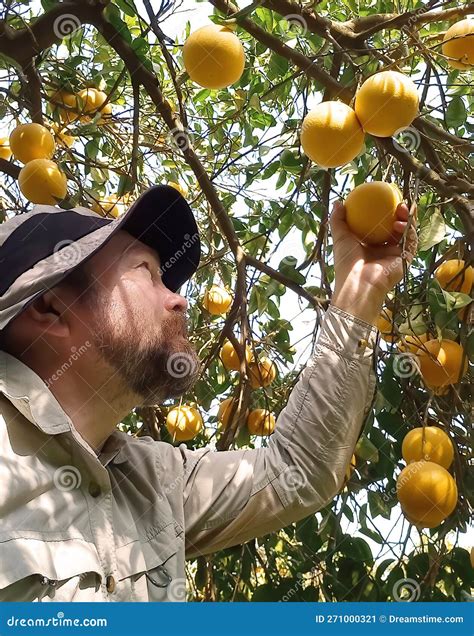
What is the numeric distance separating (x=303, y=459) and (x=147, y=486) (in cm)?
30

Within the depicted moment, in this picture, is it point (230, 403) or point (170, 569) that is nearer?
point (170, 569)

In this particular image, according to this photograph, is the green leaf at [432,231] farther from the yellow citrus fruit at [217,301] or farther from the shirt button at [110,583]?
the yellow citrus fruit at [217,301]

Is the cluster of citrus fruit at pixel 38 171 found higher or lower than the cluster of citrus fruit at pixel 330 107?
lower

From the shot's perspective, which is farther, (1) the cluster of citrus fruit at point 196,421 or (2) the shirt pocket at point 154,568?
(1) the cluster of citrus fruit at point 196,421

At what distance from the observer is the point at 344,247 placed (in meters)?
1.66

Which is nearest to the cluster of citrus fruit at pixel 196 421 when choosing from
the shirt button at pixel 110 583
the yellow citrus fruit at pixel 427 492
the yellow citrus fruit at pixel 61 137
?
the yellow citrus fruit at pixel 427 492

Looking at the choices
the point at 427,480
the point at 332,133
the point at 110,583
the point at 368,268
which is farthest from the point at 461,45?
the point at 110,583

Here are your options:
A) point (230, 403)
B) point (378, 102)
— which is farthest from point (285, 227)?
point (378, 102)

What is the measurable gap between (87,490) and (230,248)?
970 millimetres

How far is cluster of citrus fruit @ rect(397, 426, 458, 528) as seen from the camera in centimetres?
172

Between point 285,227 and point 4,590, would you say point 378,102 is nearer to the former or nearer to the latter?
point 285,227

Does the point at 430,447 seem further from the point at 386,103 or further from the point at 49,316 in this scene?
the point at 49,316

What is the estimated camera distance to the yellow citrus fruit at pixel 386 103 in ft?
4.97

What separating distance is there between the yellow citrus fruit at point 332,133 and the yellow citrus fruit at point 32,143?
0.86 metres
